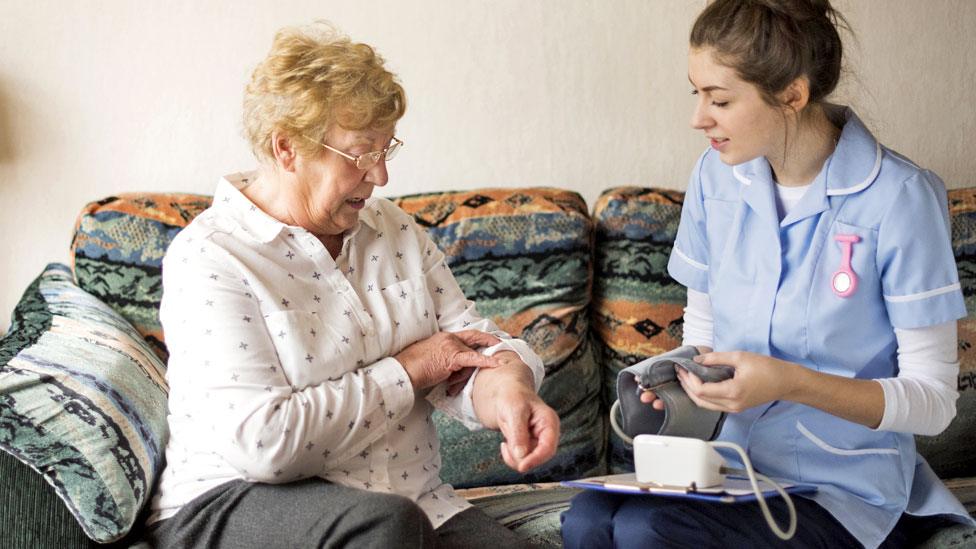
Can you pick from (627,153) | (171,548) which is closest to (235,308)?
(171,548)

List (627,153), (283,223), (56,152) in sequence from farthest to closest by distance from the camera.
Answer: (627,153), (56,152), (283,223)

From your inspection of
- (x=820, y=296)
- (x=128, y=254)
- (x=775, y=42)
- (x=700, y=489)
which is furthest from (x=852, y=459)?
(x=128, y=254)

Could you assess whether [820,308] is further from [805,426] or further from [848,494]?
[848,494]

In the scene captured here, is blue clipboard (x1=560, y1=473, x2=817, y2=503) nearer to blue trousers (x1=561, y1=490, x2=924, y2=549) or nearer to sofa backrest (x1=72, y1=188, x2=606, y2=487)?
blue trousers (x1=561, y1=490, x2=924, y2=549)

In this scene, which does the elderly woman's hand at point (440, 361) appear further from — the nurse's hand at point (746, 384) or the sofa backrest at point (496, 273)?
the sofa backrest at point (496, 273)

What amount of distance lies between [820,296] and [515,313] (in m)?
0.74

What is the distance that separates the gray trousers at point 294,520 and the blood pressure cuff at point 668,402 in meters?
0.42

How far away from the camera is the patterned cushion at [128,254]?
7.00ft

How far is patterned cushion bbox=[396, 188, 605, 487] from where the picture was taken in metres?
2.25

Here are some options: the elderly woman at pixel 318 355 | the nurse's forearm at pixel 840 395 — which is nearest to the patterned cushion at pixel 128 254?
the elderly woman at pixel 318 355

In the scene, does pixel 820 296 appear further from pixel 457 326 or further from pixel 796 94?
pixel 457 326

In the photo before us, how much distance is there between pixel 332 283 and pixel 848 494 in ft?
2.94

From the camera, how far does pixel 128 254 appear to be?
2.15m

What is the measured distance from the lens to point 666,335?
2303 mm
